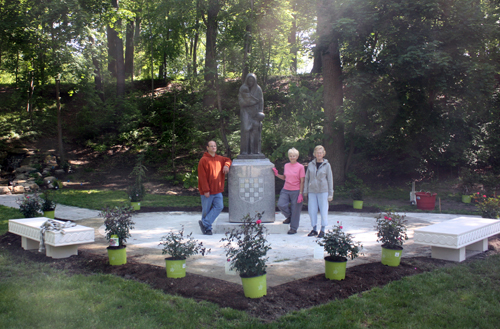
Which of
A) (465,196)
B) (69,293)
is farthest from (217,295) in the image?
(465,196)

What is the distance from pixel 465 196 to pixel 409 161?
3.40 metres

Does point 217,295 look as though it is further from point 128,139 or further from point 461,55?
point 128,139

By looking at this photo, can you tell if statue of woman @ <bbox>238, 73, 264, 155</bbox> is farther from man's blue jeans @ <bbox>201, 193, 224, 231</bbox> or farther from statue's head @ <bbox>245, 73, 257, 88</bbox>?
man's blue jeans @ <bbox>201, 193, 224, 231</bbox>

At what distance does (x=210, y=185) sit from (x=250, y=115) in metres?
1.79

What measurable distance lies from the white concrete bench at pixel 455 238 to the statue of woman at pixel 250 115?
3.59 m

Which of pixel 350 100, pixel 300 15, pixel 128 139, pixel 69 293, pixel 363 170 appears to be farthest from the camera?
pixel 128 139

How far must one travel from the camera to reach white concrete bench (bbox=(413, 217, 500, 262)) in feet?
16.0

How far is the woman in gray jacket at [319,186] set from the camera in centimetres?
648

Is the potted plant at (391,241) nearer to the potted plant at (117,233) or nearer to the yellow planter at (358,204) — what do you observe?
the potted plant at (117,233)

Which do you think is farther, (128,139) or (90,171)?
(128,139)

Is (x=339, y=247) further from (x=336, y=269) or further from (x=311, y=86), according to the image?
(x=311, y=86)

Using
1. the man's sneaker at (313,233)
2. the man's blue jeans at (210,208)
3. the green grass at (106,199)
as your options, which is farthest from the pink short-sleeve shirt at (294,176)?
the green grass at (106,199)

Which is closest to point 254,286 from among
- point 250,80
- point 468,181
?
point 250,80

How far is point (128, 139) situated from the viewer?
17.3 metres
